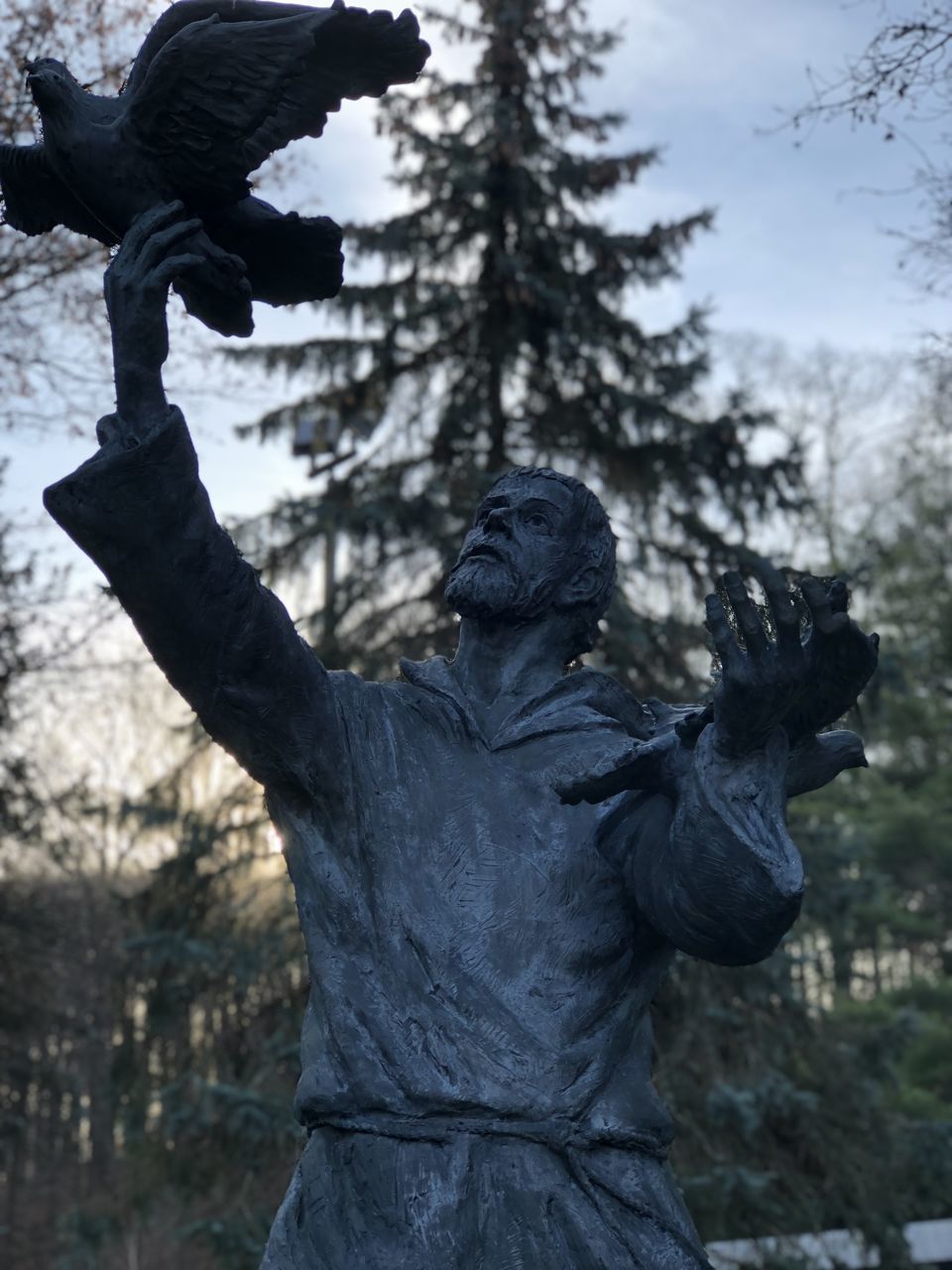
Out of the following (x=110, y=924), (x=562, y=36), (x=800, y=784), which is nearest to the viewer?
(x=800, y=784)

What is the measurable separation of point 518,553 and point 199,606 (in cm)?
75

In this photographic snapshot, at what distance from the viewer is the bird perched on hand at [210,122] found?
111 inches

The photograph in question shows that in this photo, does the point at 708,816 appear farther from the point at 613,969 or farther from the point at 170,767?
the point at 170,767

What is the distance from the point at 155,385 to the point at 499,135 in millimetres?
12360

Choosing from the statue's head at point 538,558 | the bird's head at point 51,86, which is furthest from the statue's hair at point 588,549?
the bird's head at point 51,86

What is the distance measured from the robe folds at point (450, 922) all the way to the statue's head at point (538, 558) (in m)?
0.30

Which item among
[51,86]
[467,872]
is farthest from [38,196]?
[467,872]

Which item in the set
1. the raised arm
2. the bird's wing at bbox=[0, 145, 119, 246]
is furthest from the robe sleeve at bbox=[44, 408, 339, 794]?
the bird's wing at bbox=[0, 145, 119, 246]

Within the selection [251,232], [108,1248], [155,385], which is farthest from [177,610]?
[108,1248]

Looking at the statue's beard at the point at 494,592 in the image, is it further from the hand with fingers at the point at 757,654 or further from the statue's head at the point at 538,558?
the hand with fingers at the point at 757,654

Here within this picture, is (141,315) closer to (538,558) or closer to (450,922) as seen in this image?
(538,558)

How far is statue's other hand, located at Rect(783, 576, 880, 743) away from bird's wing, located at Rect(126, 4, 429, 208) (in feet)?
3.89

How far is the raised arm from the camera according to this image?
9.04ft

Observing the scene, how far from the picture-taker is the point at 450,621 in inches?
515
